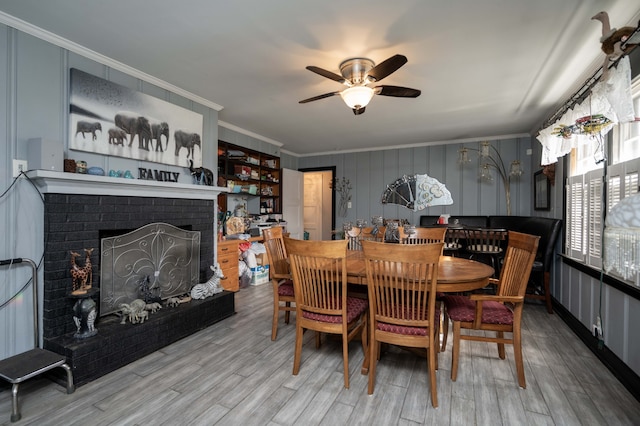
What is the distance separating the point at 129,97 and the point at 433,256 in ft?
9.64

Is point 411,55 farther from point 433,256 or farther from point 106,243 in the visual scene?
point 106,243

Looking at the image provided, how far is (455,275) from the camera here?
1986mm

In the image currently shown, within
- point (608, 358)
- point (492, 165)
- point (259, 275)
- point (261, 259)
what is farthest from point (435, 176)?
point (608, 358)

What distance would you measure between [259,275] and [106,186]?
107 inches

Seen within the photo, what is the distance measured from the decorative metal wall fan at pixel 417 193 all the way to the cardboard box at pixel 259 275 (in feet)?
9.12

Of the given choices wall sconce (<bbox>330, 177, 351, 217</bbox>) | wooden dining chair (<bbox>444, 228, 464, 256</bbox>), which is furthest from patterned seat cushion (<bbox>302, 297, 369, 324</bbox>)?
wall sconce (<bbox>330, 177, 351, 217</bbox>)

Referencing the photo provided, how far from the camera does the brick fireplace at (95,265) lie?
214 cm

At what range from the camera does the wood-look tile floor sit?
171 cm

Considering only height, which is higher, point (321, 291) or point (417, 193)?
point (417, 193)

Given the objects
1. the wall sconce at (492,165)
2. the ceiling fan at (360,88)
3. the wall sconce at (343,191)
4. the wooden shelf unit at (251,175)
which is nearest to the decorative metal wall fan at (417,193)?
the wall sconce at (492,165)

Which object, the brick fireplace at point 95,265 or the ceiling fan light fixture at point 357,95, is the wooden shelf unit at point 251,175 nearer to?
the brick fireplace at point 95,265

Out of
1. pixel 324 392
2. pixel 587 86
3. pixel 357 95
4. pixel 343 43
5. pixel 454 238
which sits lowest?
pixel 324 392

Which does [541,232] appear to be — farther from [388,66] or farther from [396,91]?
[388,66]

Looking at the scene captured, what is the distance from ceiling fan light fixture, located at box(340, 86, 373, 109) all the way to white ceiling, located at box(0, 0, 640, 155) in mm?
291
